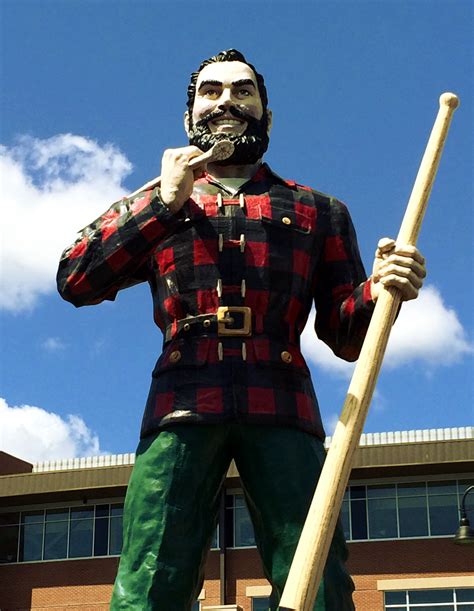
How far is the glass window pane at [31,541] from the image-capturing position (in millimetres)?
29609

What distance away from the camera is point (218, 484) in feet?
13.7

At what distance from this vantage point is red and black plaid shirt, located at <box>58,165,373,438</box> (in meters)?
4.12

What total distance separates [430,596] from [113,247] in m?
23.1

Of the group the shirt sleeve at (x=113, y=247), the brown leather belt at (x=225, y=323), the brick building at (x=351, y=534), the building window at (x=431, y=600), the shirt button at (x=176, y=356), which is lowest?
the shirt button at (x=176, y=356)

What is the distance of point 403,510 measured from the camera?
2655cm

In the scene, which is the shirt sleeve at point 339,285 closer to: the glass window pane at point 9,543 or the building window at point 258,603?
the building window at point 258,603

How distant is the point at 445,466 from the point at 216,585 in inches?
246

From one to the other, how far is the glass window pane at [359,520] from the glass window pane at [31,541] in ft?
28.0

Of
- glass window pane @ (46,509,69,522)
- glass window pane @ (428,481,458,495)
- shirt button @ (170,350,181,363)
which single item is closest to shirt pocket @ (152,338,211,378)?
shirt button @ (170,350,181,363)

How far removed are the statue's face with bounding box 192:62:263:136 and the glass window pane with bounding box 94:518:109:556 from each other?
81.8 feet

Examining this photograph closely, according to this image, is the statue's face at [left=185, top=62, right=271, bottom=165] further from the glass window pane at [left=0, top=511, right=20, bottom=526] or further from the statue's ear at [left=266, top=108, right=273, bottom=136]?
the glass window pane at [left=0, top=511, right=20, bottom=526]

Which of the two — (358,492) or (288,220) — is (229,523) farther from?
(288,220)

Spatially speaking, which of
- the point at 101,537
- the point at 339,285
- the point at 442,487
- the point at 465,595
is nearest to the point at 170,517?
the point at 339,285

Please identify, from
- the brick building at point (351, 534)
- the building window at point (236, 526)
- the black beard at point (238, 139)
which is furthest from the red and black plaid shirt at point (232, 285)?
the building window at point (236, 526)
